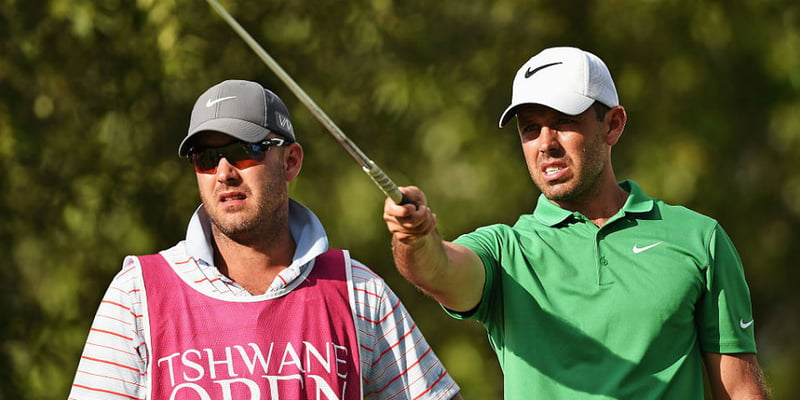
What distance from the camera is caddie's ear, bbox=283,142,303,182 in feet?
14.2

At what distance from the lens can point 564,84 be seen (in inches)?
163

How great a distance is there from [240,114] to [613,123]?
1.16 meters

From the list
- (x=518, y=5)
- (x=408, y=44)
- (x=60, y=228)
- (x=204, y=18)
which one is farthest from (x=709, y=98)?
(x=60, y=228)

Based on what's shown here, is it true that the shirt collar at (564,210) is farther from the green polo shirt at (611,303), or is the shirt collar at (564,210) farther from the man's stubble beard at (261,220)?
the man's stubble beard at (261,220)

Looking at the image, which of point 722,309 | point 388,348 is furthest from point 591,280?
point 388,348

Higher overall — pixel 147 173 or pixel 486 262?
pixel 147 173

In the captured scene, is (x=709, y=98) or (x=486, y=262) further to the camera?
(x=709, y=98)

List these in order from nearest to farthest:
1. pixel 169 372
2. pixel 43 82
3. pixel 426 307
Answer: pixel 169 372 → pixel 43 82 → pixel 426 307

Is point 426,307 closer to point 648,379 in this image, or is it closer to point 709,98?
point 709,98

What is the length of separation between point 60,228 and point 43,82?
0.84m

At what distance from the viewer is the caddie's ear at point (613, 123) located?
169 inches

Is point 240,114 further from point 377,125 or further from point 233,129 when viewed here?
point 377,125

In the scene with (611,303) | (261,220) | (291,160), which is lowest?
(611,303)

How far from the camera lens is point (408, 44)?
327 inches
